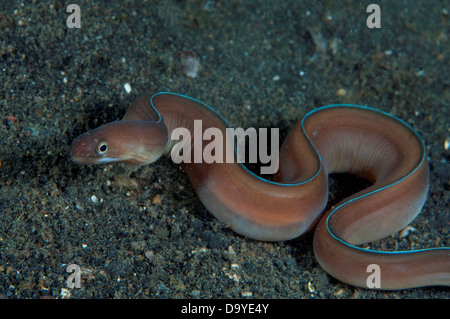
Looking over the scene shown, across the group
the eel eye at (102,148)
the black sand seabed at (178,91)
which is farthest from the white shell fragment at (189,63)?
the eel eye at (102,148)

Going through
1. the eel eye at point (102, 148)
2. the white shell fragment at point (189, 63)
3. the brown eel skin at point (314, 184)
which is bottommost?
the brown eel skin at point (314, 184)

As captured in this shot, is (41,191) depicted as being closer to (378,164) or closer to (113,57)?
(113,57)

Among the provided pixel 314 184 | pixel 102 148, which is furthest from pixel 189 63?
pixel 314 184

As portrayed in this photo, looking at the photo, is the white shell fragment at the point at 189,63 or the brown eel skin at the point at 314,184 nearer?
the brown eel skin at the point at 314,184

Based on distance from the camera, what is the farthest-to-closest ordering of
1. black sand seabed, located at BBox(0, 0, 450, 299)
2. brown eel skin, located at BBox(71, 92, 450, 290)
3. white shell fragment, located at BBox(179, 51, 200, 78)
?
white shell fragment, located at BBox(179, 51, 200, 78) → brown eel skin, located at BBox(71, 92, 450, 290) → black sand seabed, located at BBox(0, 0, 450, 299)

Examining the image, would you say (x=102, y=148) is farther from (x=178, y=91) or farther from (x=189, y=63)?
(x=189, y=63)

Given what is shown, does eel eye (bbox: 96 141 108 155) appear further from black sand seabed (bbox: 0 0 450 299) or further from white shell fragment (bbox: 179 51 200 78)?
white shell fragment (bbox: 179 51 200 78)

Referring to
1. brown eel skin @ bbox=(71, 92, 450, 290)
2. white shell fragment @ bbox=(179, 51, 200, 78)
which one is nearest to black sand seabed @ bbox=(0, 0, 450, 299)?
white shell fragment @ bbox=(179, 51, 200, 78)

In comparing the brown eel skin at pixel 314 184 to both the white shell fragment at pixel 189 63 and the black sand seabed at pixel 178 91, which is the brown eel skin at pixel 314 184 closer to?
the black sand seabed at pixel 178 91
